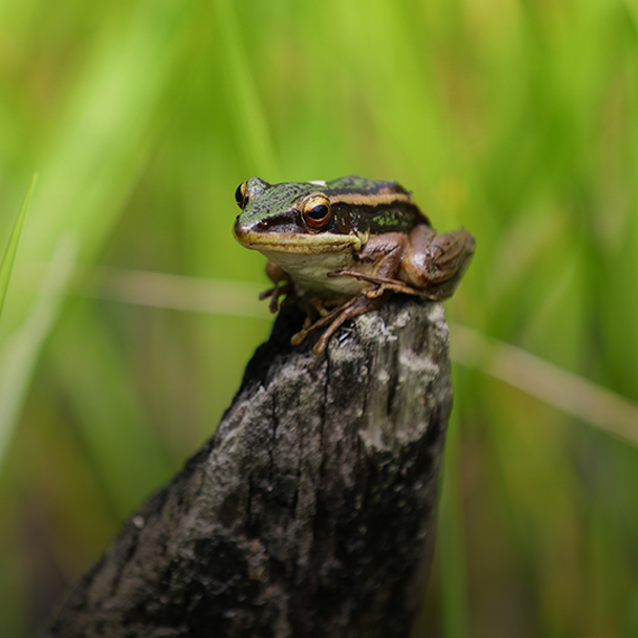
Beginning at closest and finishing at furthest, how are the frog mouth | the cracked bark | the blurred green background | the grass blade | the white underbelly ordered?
the grass blade → the cracked bark → the frog mouth → the white underbelly → the blurred green background

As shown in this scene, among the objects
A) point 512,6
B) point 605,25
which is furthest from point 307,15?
point 605,25

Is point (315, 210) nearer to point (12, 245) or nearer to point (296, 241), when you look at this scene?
point (296, 241)

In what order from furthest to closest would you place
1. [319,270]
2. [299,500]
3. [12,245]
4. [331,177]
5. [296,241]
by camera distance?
1. [331,177]
2. [319,270]
3. [296,241]
4. [299,500]
5. [12,245]

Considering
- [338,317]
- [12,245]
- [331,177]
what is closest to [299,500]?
[338,317]

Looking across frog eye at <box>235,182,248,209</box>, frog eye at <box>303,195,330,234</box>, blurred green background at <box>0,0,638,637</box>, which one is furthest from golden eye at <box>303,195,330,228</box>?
blurred green background at <box>0,0,638,637</box>

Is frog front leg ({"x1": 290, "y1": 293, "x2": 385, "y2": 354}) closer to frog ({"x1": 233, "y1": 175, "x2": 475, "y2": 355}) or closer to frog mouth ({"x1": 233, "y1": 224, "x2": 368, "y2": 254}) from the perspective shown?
frog ({"x1": 233, "y1": 175, "x2": 475, "y2": 355})

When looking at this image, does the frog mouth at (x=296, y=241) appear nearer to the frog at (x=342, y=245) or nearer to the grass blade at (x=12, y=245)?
the frog at (x=342, y=245)

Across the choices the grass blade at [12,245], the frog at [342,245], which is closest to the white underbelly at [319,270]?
the frog at [342,245]
